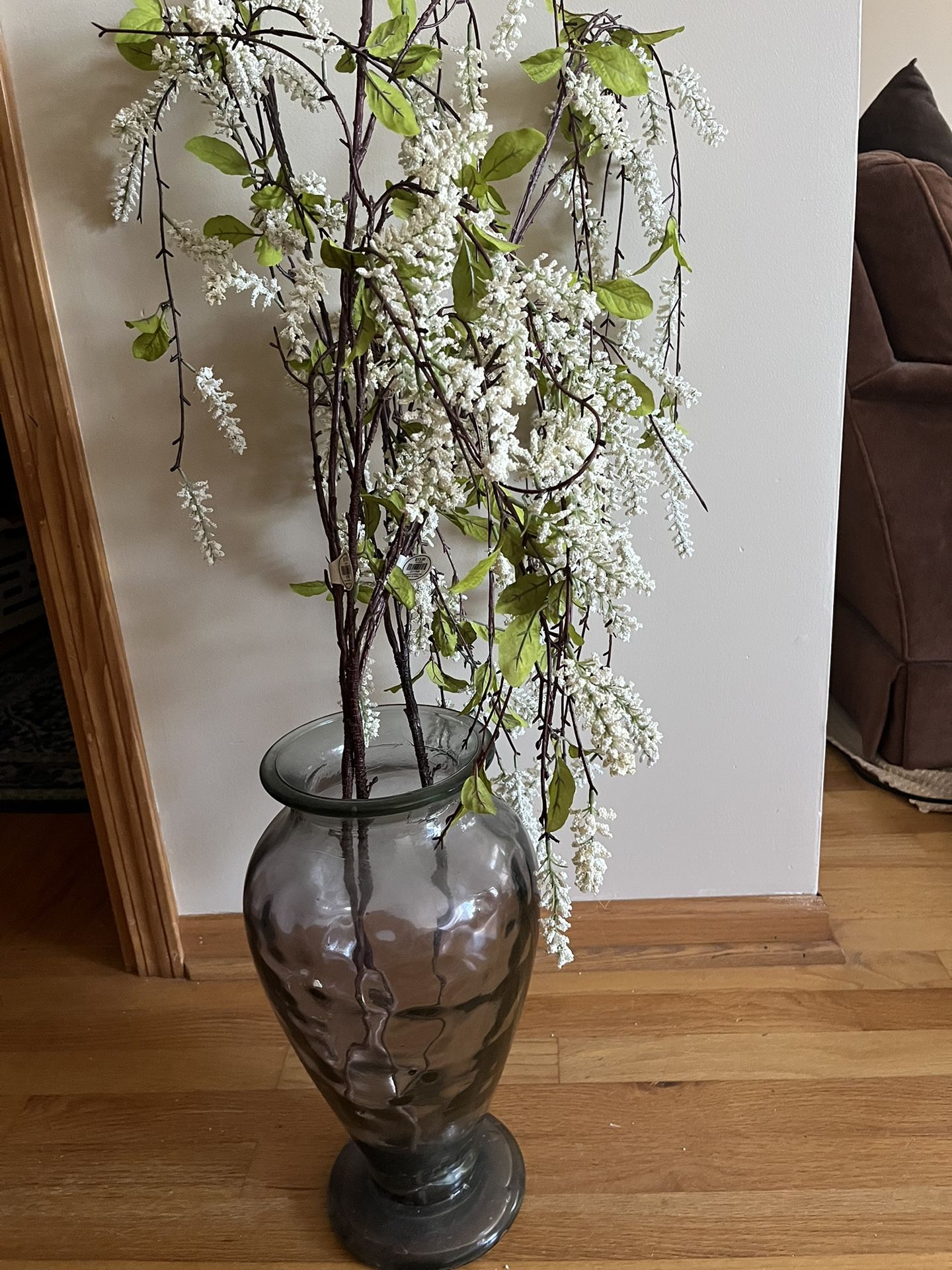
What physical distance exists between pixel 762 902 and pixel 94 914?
1005mm

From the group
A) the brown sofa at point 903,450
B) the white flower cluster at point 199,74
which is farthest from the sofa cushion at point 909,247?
the white flower cluster at point 199,74

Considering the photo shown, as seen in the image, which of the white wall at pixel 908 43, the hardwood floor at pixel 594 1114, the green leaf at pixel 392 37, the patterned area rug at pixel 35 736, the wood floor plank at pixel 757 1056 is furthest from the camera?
the white wall at pixel 908 43

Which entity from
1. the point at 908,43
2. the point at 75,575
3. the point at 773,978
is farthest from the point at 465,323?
the point at 908,43

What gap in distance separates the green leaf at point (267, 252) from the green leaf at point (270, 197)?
0.05m

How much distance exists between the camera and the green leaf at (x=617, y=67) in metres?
0.85

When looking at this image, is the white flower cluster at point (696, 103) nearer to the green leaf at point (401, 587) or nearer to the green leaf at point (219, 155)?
the green leaf at point (219, 155)

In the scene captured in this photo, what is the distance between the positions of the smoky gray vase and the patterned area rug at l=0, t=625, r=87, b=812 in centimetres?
108

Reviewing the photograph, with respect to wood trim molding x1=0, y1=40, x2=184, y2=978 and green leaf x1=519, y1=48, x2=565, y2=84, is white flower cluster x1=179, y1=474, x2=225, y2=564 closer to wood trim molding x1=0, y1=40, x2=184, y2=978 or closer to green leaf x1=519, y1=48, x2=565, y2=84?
wood trim molding x1=0, y1=40, x2=184, y2=978

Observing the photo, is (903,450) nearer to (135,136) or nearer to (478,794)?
(478,794)

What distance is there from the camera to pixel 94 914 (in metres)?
1.50

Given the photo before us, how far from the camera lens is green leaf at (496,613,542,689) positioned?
686mm

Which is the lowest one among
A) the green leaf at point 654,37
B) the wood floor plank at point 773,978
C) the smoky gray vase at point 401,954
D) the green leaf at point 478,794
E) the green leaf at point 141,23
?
the wood floor plank at point 773,978

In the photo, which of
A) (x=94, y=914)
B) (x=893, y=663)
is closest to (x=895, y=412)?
(x=893, y=663)

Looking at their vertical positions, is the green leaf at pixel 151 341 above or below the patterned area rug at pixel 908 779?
above
